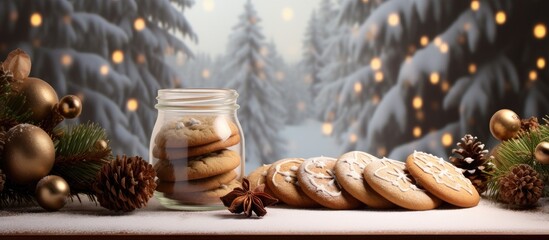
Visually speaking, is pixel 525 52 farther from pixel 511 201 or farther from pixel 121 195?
pixel 121 195

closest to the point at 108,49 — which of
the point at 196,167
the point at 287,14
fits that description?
the point at 287,14

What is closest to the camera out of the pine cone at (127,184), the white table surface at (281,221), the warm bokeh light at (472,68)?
the white table surface at (281,221)

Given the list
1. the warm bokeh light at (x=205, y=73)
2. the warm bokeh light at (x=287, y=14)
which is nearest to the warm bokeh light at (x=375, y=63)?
the warm bokeh light at (x=287, y=14)

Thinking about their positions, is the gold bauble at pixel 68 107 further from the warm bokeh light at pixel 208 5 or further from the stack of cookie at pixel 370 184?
the warm bokeh light at pixel 208 5

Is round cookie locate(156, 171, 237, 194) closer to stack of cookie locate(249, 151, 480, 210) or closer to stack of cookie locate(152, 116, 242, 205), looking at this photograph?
stack of cookie locate(152, 116, 242, 205)

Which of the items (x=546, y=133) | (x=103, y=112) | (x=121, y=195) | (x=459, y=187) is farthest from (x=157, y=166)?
(x=103, y=112)
